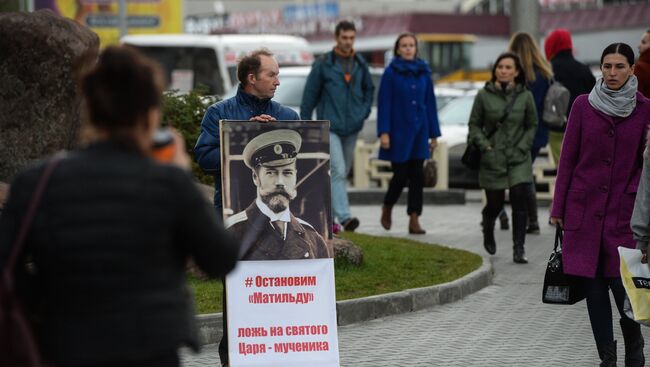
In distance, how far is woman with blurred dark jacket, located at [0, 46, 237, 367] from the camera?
3740 millimetres

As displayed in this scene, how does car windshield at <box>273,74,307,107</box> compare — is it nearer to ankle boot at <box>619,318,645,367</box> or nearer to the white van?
the white van

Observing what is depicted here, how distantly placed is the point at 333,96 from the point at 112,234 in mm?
9954

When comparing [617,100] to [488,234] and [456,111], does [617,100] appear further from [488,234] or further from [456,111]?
[456,111]

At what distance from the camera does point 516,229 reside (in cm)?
1231

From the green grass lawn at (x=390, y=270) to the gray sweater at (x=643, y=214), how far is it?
3.07 meters

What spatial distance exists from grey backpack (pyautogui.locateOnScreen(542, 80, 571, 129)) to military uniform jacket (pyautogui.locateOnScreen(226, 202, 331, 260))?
22.5 ft

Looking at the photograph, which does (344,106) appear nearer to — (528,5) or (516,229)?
(516,229)

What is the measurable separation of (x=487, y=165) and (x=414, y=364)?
14.7 ft

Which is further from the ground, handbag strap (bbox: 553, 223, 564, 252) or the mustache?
the mustache

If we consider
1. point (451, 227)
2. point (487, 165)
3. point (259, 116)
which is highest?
point (259, 116)

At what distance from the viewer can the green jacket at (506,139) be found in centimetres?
1228

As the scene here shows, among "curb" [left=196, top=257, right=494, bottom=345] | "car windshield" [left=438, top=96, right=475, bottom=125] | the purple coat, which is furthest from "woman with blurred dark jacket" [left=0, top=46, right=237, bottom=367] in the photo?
"car windshield" [left=438, top=96, right=475, bottom=125]

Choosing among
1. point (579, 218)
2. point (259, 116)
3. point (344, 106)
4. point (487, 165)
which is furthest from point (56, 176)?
point (344, 106)

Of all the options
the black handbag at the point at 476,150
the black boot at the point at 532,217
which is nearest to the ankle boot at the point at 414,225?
the black boot at the point at 532,217
